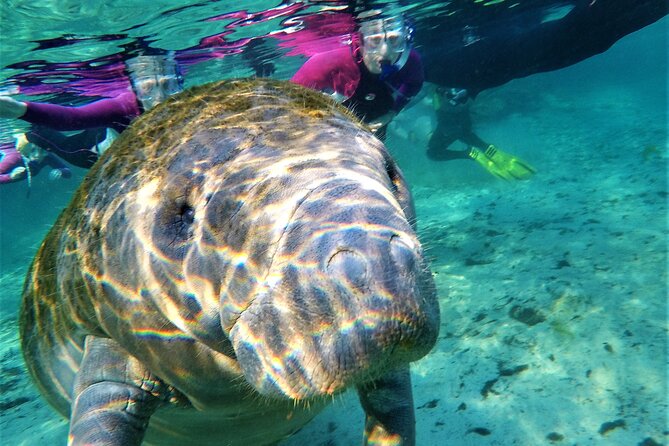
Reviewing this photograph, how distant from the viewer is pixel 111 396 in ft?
7.18

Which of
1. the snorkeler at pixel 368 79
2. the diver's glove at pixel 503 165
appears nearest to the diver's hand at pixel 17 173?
the snorkeler at pixel 368 79

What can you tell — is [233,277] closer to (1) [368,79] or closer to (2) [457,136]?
(1) [368,79]

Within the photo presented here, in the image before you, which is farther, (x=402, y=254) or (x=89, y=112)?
(x=89, y=112)

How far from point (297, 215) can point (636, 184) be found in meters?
12.0

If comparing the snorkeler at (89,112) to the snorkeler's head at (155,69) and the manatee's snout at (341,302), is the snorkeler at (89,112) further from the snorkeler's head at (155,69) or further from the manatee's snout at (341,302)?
the manatee's snout at (341,302)

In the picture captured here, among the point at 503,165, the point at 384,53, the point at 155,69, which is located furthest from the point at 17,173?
the point at 503,165

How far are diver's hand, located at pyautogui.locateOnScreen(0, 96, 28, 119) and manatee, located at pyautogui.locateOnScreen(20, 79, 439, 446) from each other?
425 cm

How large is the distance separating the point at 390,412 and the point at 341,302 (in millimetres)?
1747

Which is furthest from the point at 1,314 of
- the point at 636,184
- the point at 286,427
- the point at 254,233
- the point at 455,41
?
the point at 455,41

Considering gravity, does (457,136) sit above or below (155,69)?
below

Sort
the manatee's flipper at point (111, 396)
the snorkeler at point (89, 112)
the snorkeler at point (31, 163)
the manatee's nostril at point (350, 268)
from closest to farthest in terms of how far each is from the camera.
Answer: the manatee's nostril at point (350, 268), the manatee's flipper at point (111, 396), the snorkeler at point (89, 112), the snorkeler at point (31, 163)

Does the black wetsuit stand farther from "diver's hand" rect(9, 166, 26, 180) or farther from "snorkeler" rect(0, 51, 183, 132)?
"diver's hand" rect(9, 166, 26, 180)

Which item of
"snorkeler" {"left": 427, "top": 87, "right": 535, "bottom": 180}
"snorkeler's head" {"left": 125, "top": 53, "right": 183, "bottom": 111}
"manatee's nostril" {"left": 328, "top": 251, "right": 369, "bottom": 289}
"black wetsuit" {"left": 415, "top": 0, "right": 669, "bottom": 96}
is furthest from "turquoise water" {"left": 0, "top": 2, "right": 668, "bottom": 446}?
"black wetsuit" {"left": 415, "top": 0, "right": 669, "bottom": 96}

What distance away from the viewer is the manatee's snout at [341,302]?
4.01 feet
